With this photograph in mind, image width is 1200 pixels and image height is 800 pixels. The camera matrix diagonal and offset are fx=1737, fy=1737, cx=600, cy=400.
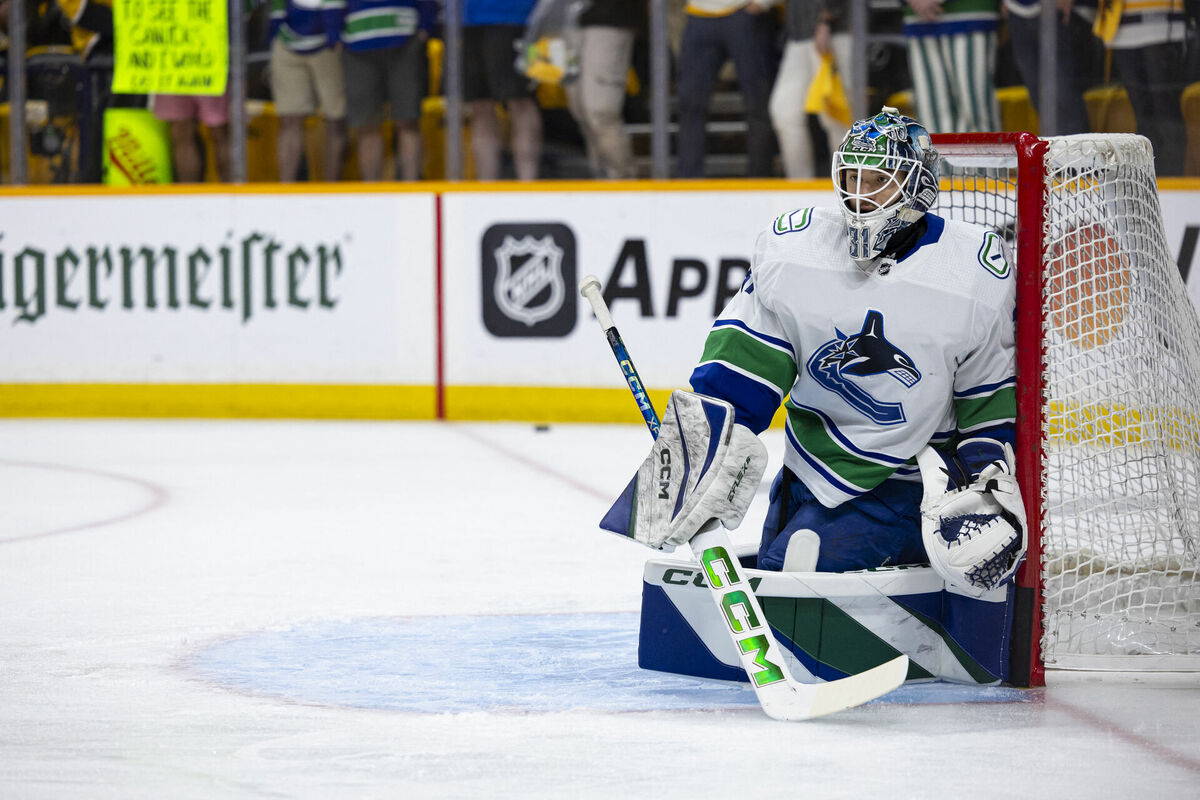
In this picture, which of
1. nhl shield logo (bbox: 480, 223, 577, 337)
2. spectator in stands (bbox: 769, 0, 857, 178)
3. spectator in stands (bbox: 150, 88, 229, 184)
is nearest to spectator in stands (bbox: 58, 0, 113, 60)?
spectator in stands (bbox: 150, 88, 229, 184)

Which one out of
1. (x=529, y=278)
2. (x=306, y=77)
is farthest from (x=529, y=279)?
(x=306, y=77)

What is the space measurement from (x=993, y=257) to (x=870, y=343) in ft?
0.82

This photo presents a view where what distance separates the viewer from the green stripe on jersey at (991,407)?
8.88ft

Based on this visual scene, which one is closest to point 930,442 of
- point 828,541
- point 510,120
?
point 828,541

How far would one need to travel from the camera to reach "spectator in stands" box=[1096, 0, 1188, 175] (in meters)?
6.31

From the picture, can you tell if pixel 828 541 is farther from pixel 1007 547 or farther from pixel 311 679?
pixel 311 679

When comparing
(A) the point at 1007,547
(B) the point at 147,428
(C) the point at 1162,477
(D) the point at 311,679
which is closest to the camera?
(A) the point at 1007,547

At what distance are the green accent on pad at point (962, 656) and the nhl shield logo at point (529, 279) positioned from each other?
431 cm

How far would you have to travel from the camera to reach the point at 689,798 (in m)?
2.11

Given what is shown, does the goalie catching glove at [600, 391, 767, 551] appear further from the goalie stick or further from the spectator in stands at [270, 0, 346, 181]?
the spectator in stands at [270, 0, 346, 181]

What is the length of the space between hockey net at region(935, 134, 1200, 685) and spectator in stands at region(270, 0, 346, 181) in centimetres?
479

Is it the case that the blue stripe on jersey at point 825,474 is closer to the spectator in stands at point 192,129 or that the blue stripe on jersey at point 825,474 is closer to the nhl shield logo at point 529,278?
the nhl shield logo at point 529,278

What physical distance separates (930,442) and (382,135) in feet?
16.1

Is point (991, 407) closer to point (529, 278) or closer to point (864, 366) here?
point (864, 366)
